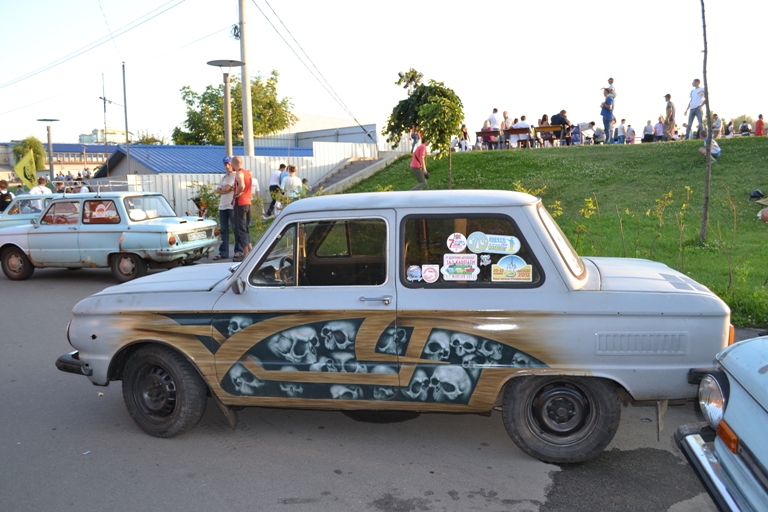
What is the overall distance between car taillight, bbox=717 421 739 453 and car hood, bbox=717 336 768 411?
0.65 feet

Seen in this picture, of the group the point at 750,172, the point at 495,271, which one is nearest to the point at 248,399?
the point at 495,271

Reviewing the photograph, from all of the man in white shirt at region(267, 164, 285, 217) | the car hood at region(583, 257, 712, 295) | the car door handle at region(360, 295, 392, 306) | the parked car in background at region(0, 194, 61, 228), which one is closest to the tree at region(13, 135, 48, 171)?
the man in white shirt at region(267, 164, 285, 217)

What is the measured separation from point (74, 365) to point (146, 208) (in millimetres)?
7269

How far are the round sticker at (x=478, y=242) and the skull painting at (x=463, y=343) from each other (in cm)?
56

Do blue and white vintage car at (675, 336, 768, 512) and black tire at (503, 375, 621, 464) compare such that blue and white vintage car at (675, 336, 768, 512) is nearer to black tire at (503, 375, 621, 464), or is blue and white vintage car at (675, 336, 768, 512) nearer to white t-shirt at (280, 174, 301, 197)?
black tire at (503, 375, 621, 464)

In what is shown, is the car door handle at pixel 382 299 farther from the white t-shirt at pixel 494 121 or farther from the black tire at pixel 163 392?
the white t-shirt at pixel 494 121

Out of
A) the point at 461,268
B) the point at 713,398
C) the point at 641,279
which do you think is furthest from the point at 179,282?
the point at 713,398

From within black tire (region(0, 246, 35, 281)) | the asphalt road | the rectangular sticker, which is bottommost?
the asphalt road

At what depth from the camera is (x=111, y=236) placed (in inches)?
439

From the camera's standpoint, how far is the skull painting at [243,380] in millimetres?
4426

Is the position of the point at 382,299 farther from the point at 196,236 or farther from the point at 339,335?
the point at 196,236

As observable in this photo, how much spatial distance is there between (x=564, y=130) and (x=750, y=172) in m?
8.53

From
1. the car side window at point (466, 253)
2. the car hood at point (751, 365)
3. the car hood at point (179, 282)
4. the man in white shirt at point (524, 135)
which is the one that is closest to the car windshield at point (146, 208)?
the car hood at point (179, 282)

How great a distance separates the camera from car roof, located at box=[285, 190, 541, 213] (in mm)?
4156
